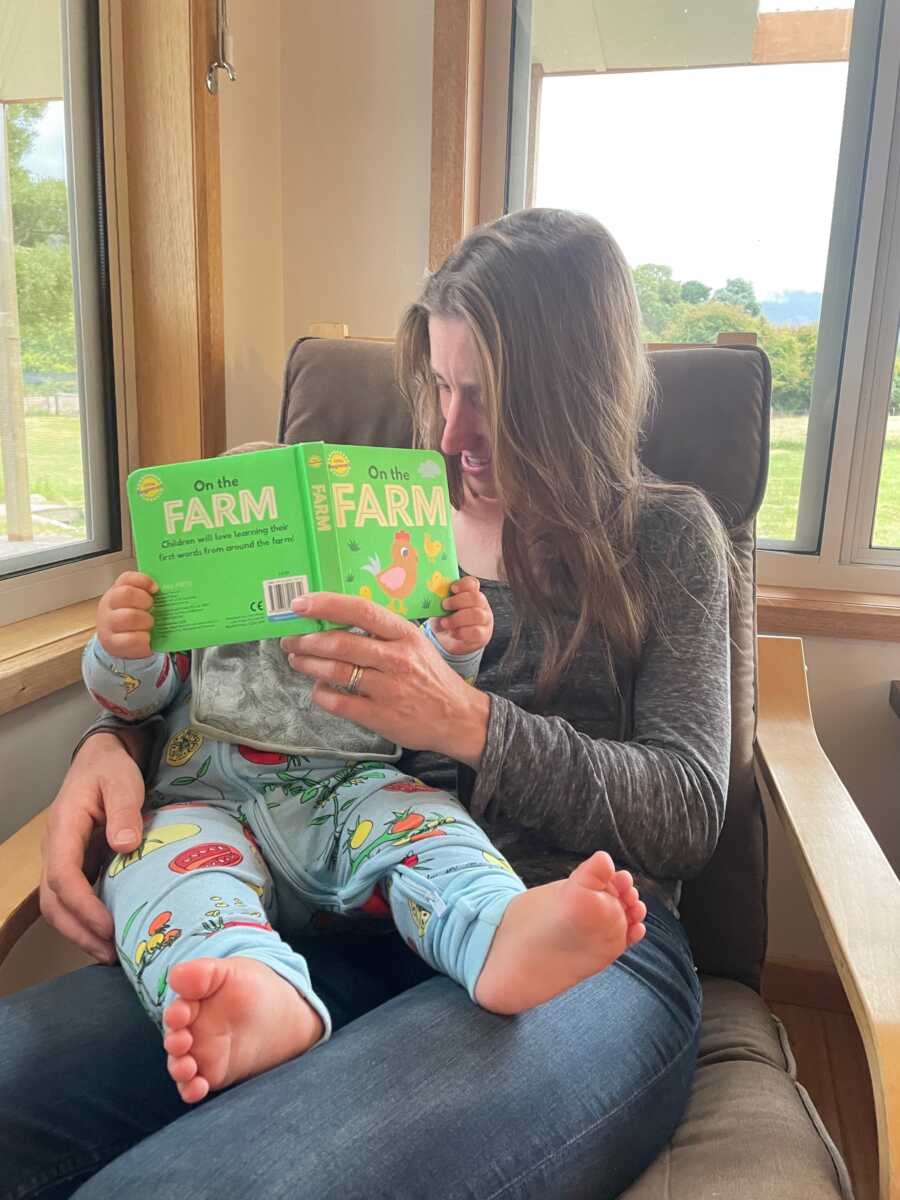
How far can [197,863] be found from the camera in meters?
0.76

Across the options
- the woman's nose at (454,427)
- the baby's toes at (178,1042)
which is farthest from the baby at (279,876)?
the woman's nose at (454,427)

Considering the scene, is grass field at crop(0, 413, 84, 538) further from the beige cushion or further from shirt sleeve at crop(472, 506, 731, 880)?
the beige cushion

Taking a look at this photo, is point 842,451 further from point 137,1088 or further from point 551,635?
point 137,1088

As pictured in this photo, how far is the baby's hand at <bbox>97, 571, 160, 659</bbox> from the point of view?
2.52 feet

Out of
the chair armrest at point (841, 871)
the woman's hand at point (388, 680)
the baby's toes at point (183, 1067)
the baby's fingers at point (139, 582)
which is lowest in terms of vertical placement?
the chair armrest at point (841, 871)

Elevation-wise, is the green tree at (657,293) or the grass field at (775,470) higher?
the green tree at (657,293)

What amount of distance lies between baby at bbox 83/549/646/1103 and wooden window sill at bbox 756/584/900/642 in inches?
31.6

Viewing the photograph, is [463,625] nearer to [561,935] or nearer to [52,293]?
[561,935]

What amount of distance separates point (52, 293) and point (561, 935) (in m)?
1.21

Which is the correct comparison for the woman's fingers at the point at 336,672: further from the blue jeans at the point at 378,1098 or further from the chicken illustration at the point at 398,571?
the blue jeans at the point at 378,1098

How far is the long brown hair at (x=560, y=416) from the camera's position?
94cm

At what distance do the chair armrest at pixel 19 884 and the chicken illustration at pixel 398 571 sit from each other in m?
0.43

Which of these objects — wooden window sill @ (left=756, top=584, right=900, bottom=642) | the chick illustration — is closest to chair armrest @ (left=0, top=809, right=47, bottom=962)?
the chick illustration

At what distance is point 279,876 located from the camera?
2.76ft
